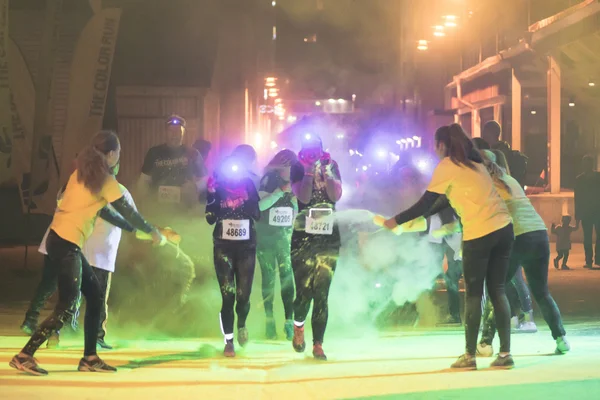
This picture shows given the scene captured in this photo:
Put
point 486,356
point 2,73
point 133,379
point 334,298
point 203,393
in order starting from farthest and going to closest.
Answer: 1. point 2,73
2. point 334,298
3. point 486,356
4. point 133,379
5. point 203,393

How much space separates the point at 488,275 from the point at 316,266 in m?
1.61

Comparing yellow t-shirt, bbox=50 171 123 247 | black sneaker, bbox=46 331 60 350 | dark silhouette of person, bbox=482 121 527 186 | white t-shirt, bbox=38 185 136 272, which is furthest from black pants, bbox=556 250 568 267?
yellow t-shirt, bbox=50 171 123 247

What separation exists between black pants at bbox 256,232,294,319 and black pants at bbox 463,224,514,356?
2666mm

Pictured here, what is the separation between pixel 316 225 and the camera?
26.1ft

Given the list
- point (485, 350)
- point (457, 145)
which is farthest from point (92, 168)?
point (485, 350)

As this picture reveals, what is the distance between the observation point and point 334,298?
10.5m

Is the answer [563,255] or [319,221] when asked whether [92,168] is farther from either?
[563,255]

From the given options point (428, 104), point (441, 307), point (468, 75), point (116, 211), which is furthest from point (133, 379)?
point (428, 104)

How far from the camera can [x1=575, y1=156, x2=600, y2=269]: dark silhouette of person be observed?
56.3ft

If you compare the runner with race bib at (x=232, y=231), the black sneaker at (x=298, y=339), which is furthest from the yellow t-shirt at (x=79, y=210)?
the black sneaker at (x=298, y=339)

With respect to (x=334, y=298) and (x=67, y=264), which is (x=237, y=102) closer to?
(x=334, y=298)

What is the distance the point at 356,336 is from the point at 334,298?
30.1 inches

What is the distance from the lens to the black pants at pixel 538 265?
782cm

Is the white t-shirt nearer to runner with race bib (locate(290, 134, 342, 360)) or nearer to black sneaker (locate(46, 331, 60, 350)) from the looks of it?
black sneaker (locate(46, 331, 60, 350))
